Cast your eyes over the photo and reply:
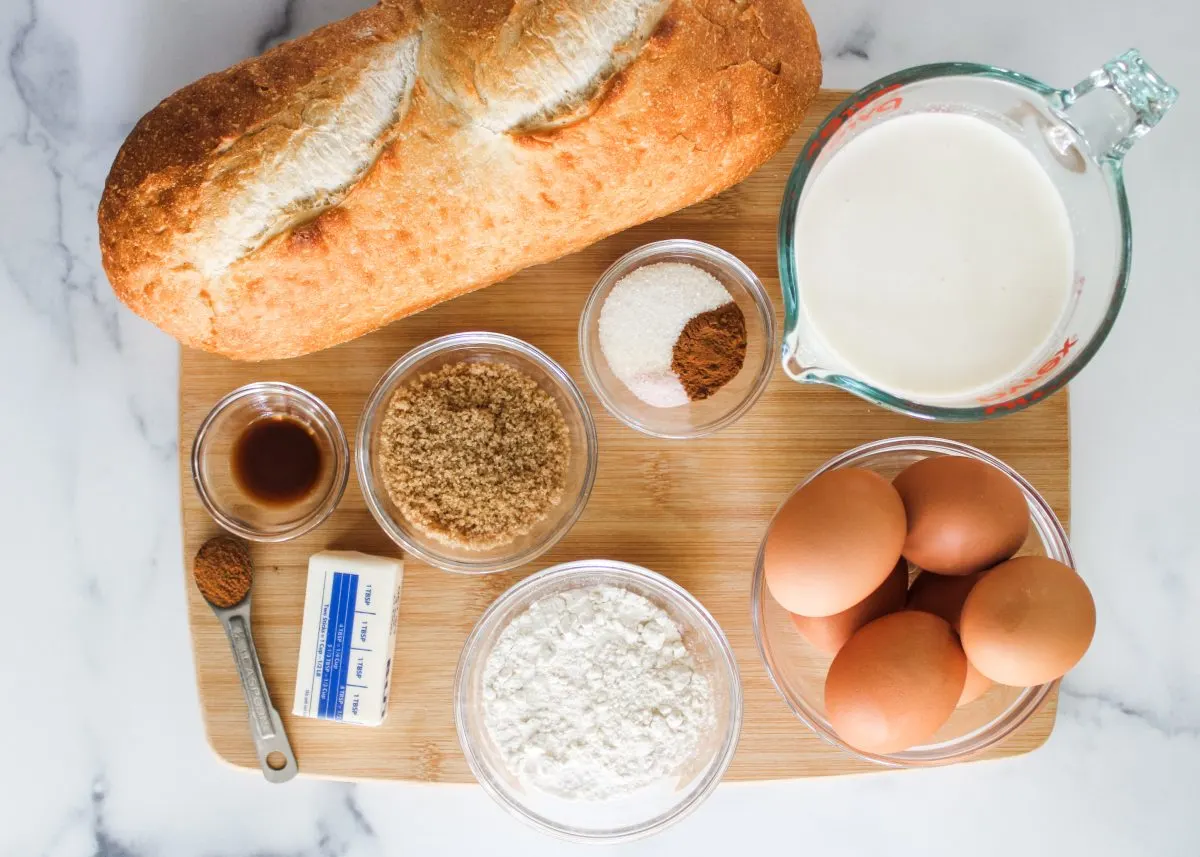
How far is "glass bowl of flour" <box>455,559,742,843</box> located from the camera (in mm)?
1479

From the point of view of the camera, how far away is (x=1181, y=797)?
1.68 m

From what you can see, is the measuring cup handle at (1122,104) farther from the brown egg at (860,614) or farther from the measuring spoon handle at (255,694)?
the measuring spoon handle at (255,694)

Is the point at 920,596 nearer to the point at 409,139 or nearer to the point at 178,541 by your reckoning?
the point at 409,139

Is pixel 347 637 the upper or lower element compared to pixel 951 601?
lower

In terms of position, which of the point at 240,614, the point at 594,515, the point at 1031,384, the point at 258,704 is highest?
the point at 1031,384

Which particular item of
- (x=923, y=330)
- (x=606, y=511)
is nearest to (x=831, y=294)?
(x=923, y=330)

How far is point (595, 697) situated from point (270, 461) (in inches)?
27.0

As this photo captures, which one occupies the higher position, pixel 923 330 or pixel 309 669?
pixel 923 330

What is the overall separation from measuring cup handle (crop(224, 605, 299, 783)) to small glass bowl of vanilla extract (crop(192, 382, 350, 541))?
0.52 feet

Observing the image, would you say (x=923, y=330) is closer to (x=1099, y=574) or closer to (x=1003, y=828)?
(x=1099, y=574)

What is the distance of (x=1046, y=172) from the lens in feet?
4.18

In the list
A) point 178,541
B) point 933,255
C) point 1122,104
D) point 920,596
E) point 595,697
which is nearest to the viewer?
point 1122,104

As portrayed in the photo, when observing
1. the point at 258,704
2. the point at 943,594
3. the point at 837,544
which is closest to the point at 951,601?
the point at 943,594

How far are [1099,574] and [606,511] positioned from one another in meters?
0.91
